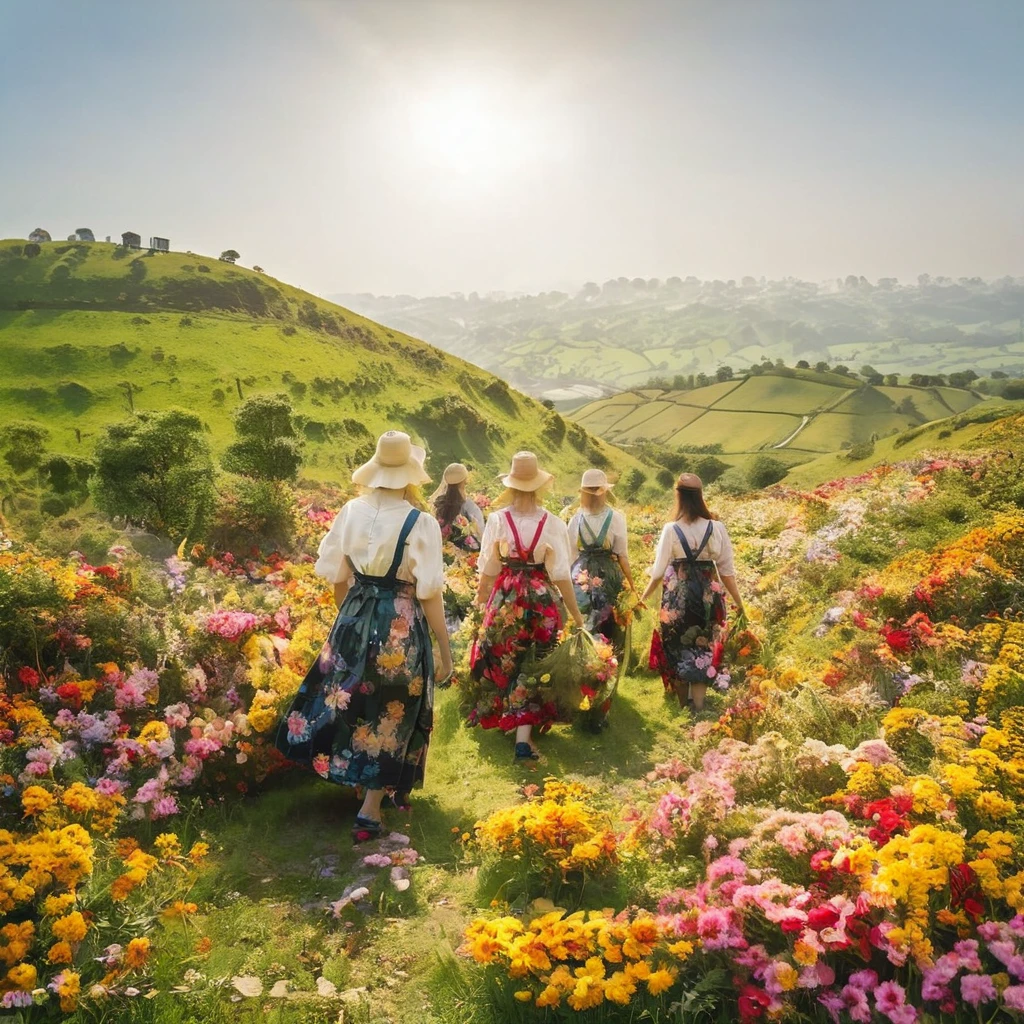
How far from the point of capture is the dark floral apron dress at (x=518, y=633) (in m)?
7.00

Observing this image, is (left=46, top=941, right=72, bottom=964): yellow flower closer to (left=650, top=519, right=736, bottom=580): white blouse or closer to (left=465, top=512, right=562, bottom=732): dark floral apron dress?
(left=465, top=512, right=562, bottom=732): dark floral apron dress

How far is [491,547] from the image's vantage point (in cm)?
696

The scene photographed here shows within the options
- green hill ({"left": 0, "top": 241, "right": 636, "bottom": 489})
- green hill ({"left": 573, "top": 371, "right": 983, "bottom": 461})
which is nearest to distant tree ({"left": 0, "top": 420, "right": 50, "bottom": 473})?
green hill ({"left": 0, "top": 241, "right": 636, "bottom": 489})

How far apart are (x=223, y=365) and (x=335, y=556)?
218 ft

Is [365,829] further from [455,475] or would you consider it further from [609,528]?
[455,475]

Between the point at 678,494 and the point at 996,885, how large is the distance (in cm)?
521

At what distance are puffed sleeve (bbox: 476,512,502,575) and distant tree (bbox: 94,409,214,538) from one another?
13.4 m

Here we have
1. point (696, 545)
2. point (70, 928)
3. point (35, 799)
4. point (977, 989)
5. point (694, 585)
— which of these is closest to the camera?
point (977, 989)

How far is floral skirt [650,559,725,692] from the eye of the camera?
7832mm

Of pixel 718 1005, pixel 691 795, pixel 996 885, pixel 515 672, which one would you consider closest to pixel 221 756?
pixel 515 672

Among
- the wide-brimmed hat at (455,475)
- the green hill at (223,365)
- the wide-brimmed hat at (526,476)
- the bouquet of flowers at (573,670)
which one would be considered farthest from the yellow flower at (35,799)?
the green hill at (223,365)

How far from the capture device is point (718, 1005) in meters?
3.12

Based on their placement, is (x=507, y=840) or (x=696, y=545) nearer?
(x=507, y=840)

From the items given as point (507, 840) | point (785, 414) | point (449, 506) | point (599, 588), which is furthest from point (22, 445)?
point (785, 414)
